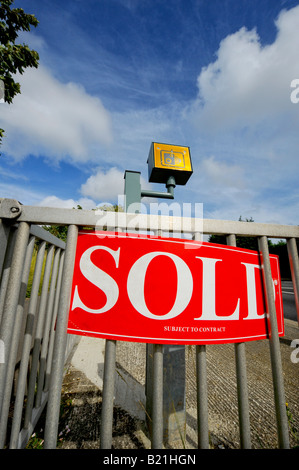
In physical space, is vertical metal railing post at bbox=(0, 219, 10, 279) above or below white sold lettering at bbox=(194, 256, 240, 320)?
above

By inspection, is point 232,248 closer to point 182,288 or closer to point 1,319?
point 182,288

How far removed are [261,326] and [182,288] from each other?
23.6 inches

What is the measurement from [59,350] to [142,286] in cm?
49

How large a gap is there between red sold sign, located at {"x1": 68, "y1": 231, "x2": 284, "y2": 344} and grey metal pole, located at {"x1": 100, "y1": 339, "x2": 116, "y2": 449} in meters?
0.08

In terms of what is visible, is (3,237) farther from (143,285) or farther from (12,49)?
(12,49)

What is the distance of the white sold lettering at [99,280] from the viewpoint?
42.3 inches

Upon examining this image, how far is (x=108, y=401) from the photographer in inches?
39.4

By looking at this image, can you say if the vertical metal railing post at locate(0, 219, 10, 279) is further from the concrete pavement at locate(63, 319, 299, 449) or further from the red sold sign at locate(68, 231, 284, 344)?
the concrete pavement at locate(63, 319, 299, 449)

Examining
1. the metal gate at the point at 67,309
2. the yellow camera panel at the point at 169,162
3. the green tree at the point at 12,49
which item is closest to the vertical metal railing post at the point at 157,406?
the metal gate at the point at 67,309

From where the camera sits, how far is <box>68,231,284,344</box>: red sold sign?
42.0 inches

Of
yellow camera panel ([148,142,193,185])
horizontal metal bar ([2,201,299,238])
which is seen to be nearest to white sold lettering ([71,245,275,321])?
horizontal metal bar ([2,201,299,238])

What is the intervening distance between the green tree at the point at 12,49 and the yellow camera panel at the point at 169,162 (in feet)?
15.3

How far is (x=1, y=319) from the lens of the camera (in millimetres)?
1052

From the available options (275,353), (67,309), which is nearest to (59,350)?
(67,309)
